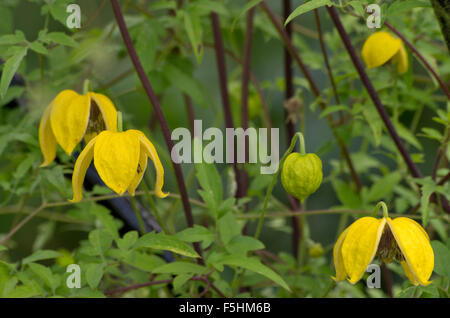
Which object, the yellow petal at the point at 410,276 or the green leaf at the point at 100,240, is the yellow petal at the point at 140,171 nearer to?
the green leaf at the point at 100,240

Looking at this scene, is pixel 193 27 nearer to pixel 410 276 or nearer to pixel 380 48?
pixel 380 48

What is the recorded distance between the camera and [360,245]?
502mm

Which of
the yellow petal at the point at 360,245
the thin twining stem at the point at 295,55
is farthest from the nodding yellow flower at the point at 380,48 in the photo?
the yellow petal at the point at 360,245

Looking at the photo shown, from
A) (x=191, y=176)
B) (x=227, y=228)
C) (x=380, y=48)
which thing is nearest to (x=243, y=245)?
(x=227, y=228)

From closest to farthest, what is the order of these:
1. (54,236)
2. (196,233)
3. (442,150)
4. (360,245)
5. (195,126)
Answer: (360,245) < (196,233) < (442,150) < (195,126) < (54,236)

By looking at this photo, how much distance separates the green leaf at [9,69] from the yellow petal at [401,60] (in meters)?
0.41

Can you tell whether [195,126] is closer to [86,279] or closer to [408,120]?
[86,279]

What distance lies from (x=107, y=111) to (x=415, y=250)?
0.33 metres

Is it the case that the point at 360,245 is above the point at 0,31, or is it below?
below

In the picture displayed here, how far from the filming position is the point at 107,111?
62 centimetres

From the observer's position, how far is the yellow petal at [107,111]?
612mm

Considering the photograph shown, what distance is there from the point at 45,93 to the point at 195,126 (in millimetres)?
246
